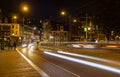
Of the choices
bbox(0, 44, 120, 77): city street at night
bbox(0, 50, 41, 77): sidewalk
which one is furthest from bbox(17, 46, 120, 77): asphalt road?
bbox(0, 50, 41, 77): sidewalk

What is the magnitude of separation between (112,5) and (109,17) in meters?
3.75

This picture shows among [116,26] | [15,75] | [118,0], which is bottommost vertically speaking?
[15,75]

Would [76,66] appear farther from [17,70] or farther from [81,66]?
[17,70]

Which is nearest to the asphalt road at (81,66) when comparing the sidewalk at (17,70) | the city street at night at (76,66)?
the city street at night at (76,66)

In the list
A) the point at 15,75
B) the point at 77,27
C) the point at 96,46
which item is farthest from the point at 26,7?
the point at 77,27

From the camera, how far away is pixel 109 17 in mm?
54938

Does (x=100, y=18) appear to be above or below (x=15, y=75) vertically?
above

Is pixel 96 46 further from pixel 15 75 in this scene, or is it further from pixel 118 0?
pixel 15 75

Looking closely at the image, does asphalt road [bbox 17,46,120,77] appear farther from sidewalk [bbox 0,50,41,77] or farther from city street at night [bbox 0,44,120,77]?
sidewalk [bbox 0,50,41,77]

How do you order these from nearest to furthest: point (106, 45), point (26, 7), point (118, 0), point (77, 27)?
point (26, 7)
point (118, 0)
point (106, 45)
point (77, 27)

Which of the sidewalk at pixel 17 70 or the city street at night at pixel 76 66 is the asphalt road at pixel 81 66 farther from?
the sidewalk at pixel 17 70

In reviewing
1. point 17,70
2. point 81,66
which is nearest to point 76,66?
point 81,66

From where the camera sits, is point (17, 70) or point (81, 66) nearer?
point (17, 70)

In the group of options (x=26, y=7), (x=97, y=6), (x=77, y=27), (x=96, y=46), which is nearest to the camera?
(x=26, y=7)
